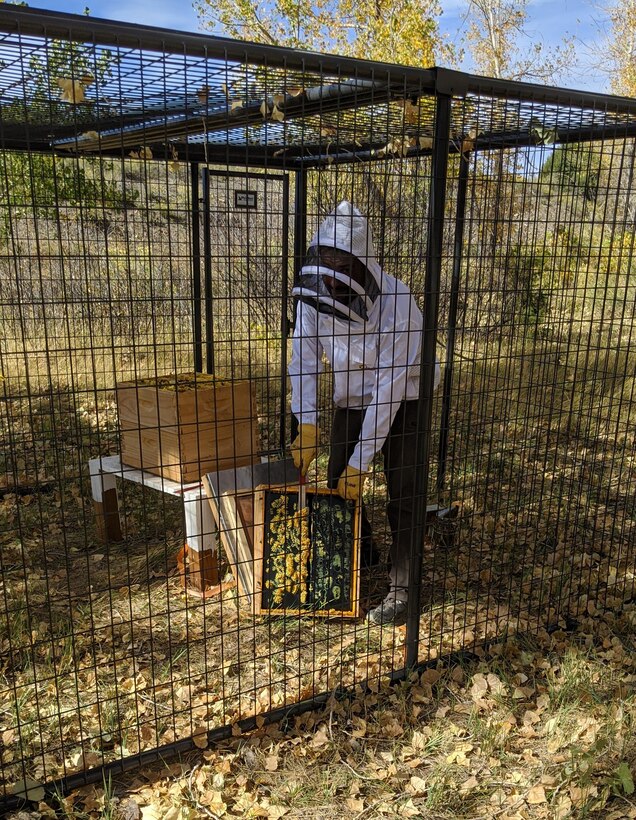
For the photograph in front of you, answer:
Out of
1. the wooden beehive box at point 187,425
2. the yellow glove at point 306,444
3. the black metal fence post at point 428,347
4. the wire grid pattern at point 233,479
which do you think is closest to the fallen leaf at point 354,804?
the wire grid pattern at point 233,479

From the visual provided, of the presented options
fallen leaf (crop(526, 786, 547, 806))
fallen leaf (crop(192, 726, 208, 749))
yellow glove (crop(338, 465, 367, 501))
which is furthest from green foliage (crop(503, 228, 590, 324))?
fallen leaf (crop(192, 726, 208, 749))

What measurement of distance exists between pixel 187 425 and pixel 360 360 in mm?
1080

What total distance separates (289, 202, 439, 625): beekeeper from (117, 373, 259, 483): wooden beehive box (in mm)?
546

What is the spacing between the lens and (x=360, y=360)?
3.86m

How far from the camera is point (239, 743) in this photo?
9.89ft

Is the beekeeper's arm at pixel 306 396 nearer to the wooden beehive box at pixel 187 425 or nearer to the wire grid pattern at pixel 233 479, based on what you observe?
the wire grid pattern at pixel 233 479

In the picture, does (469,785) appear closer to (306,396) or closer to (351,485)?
(351,485)

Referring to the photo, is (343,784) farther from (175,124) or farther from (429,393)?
(175,124)

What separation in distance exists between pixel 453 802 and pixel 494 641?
3.64ft

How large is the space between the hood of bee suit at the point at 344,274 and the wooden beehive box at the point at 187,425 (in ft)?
3.49

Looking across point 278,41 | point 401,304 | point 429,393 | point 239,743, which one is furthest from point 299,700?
point 278,41

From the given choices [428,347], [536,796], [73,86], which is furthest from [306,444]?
[73,86]

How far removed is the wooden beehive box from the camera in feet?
13.9

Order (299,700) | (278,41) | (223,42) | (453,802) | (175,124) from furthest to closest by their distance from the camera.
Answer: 1. (278,41)
2. (175,124)
3. (299,700)
4. (453,802)
5. (223,42)
